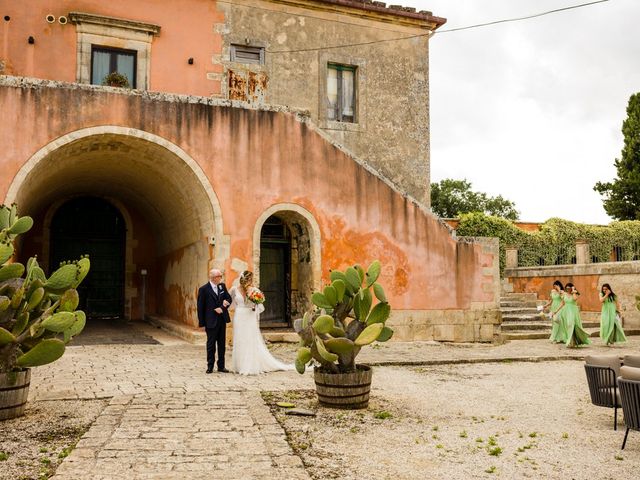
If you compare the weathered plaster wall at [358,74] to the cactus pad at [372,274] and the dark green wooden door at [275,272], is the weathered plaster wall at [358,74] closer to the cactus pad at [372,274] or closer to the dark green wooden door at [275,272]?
the dark green wooden door at [275,272]

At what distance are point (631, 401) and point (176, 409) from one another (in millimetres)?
4605

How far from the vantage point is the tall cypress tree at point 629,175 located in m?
34.2

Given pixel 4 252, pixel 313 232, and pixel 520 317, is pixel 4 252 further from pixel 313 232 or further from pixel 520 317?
pixel 520 317

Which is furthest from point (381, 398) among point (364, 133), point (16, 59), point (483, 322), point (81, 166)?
point (16, 59)

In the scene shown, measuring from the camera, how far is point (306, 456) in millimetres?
5094

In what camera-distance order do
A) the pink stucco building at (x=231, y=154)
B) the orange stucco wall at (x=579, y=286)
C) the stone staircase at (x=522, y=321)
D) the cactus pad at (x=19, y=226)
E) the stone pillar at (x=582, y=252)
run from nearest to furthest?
1. the cactus pad at (x=19, y=226)
2. the pink stucco building at (x=231, y=154)
3. the stone staircase at (x=522, y=321)
4. the orange stucco wall at (x=579, y=286)
5. the stone pillar at (x=582, y=252)

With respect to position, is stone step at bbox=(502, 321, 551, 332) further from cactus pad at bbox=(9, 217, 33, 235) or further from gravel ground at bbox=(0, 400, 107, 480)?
cactus pad at bbox=(9, 217, 33, 235)

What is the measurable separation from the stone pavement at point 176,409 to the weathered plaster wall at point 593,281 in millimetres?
6863

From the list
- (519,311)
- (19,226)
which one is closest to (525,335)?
(519,311)

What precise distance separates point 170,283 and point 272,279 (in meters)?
3.90

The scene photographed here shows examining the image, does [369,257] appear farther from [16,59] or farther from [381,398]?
[16,59]

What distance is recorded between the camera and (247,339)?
9539 millimetres

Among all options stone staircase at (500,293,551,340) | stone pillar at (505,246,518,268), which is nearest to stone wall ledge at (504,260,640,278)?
stone pillar at (505,246,518,268)

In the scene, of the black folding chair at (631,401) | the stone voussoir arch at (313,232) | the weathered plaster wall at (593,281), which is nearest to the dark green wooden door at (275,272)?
the stone voussoir arch at (313,232)
